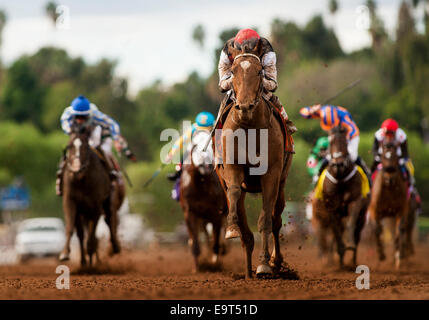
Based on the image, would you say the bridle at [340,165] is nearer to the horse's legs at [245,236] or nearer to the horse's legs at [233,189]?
the horse's legs at [245,236]

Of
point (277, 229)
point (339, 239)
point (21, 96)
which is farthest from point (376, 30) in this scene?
point (277, 229)

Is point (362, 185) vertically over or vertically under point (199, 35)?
under

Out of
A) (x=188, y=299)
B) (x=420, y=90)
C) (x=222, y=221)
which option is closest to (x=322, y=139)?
(x=222, y=221)

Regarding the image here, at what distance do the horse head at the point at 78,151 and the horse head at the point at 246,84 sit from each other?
14.0ft

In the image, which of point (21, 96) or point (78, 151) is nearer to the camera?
point (78, 151)

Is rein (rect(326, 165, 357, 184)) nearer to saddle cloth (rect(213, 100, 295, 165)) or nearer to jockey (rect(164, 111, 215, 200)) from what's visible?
jockey (rect(164, 111, 215, 200))

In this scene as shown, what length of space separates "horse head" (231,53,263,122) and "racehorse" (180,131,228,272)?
14.1 feet

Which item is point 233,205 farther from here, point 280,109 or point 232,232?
point 280,109

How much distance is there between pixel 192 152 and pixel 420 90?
2988 cm

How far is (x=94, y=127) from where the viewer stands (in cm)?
1359

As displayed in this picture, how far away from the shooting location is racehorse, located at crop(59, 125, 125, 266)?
41.5 feet

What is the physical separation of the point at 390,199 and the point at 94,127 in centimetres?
597
